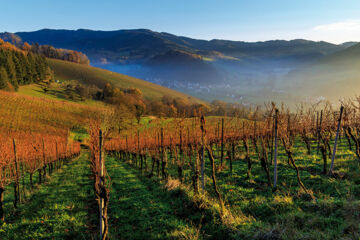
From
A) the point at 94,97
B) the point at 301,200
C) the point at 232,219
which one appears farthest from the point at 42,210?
the point at 94,97

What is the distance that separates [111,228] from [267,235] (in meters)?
5.27

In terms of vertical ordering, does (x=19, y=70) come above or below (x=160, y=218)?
above

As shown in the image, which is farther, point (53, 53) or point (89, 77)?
point (53, 53)

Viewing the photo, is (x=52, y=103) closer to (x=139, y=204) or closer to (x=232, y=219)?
(x=139, y=204)

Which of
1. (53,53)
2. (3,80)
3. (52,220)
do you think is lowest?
(52,220)

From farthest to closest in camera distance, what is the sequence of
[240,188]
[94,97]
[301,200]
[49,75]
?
[49,75], [94,97], [240,188], [301,200]

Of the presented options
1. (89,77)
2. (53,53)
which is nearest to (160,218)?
(89,77)

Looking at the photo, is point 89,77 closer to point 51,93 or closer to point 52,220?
point 51,93

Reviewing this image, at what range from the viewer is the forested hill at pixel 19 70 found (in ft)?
219

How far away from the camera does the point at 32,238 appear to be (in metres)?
5.87

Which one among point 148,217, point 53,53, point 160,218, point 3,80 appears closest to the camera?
point 160,218

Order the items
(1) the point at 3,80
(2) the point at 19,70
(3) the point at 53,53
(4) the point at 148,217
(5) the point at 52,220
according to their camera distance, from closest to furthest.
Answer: (5) the point at 52,220 → (4) the point at 148,217 → (1) the point at 3,80 → (2) the point at 19,70 → (3) the point at 53,53

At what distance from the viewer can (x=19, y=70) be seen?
253 ft

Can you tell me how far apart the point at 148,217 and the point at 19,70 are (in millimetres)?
99954
